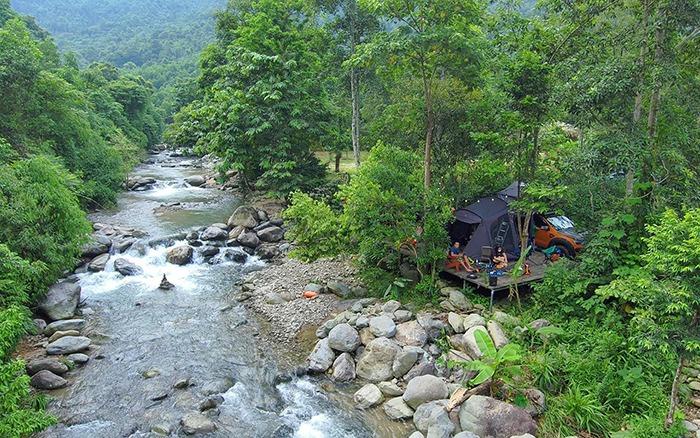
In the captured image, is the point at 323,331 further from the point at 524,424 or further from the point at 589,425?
the point at 589,425

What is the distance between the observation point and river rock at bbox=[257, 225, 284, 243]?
22859mm

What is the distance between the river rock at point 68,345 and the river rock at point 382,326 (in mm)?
8262

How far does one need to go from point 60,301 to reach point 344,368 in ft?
32.6

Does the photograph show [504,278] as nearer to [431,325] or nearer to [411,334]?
[431,325]

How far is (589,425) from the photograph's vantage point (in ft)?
30.4

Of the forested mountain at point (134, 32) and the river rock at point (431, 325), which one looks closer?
the river rock at point (431, 325)

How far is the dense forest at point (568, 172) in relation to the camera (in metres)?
9.30

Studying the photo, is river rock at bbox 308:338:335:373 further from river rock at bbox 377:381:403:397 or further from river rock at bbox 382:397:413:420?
river rock at bbox 382:397:413:420

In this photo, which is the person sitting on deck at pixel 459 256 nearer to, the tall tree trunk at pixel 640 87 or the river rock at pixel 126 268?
the tall tree trunk at pixel 640 87

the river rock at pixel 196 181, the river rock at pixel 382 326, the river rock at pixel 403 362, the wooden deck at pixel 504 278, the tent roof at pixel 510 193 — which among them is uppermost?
→ the tent roof at pixel 510 193

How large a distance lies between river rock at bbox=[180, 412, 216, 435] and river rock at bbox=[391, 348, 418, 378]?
14.8 feet

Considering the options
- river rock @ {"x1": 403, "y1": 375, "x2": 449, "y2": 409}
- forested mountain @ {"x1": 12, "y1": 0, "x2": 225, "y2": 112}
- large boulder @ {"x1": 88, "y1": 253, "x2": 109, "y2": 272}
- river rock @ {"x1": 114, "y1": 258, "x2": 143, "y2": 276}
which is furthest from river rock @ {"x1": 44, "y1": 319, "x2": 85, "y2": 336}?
forested mountain @ {"x1": 12, "y1": 0, "x2": 225, "y2": 112}

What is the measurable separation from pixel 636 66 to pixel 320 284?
11.8 m

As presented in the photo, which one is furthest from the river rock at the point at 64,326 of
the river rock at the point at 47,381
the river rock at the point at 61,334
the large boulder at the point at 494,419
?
the large boulder at the point at 494,419
